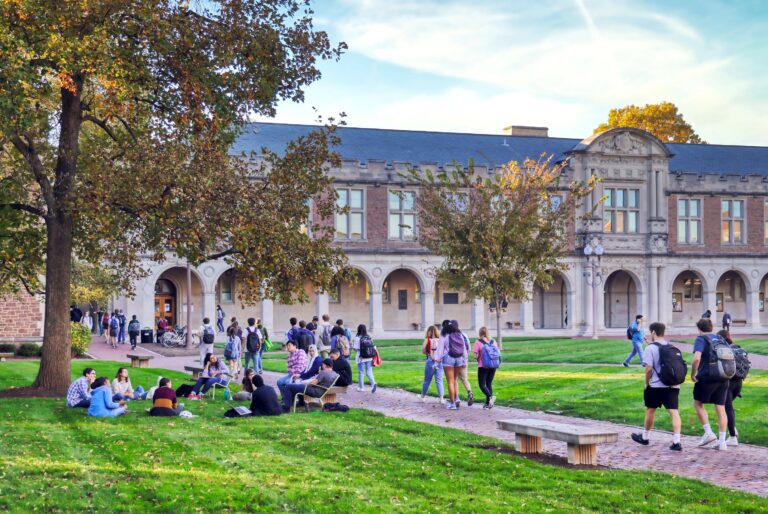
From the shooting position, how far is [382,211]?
4984 centimetres

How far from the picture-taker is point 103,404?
16.8 metres

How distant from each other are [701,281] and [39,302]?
35.7 metres

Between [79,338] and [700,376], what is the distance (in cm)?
2535

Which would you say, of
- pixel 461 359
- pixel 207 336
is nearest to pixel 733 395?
pixel 461 359

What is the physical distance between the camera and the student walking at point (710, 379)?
1398cm

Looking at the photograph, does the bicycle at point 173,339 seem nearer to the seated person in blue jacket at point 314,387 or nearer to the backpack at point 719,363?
the seated person in blue jacket at point 314,387

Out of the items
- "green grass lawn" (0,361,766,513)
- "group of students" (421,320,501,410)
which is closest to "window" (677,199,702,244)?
"group of students" (421,320,501,410)

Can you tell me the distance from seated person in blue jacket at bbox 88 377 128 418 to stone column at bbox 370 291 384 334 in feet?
107

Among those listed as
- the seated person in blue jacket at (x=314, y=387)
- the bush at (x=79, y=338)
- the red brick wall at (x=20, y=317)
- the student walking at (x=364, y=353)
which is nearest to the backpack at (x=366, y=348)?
the student walking at (x=364, y=353)

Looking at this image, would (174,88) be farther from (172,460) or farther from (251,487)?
(251,487)

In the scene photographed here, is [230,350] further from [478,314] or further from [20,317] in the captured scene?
[478,314]

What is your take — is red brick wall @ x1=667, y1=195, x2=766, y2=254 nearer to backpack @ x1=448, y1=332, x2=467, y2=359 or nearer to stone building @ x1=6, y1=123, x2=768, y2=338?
stone building @ x1=6, y1=123, x2=768, y2=338

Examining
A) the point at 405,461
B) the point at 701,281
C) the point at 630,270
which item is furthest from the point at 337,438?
the point at 701,281

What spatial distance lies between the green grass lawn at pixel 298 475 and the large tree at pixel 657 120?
179ft
